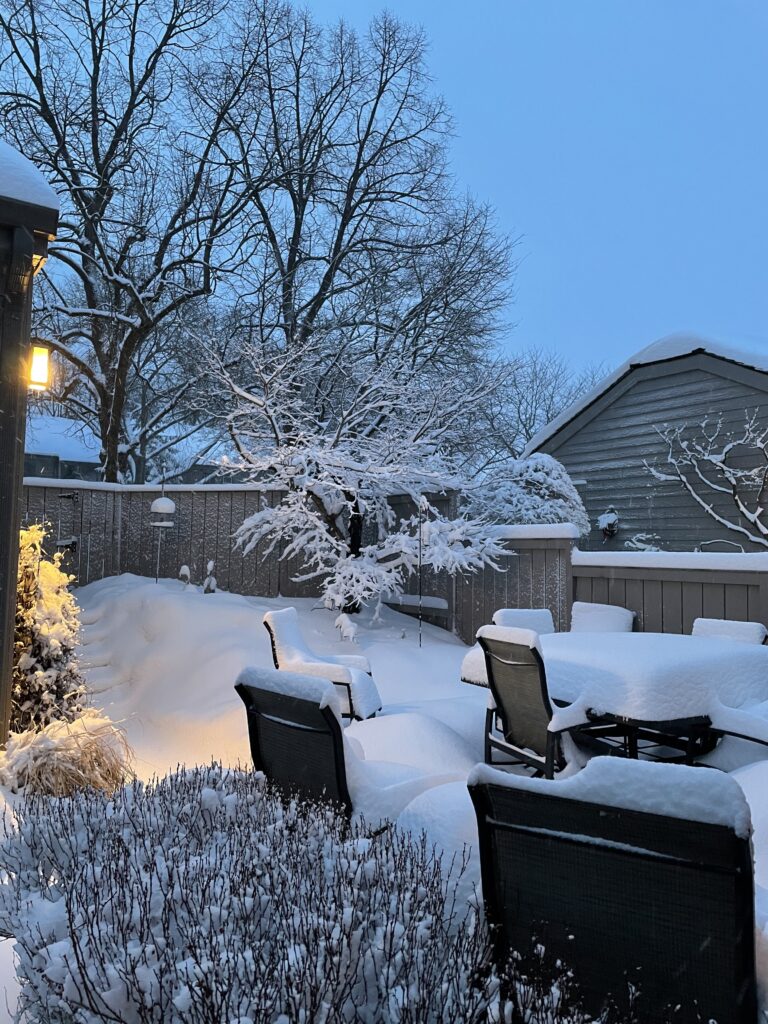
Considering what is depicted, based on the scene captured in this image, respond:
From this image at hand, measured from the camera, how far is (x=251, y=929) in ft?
6.21

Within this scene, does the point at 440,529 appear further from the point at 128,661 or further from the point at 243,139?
the point at 243,139

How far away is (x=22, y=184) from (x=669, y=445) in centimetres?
888

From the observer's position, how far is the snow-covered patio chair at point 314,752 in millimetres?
2594

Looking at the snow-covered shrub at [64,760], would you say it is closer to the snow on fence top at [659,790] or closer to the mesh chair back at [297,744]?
the mesh chair back at [297,744]

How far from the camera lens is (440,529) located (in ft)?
25.3

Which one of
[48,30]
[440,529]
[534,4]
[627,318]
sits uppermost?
[534,4]

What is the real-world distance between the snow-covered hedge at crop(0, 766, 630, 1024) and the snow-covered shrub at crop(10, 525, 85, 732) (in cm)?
189

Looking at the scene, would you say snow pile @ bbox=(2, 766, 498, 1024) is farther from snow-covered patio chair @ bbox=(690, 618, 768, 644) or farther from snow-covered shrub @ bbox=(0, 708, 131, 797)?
snow-covered patio chair @ bbox=(690, 618, 768, 644)

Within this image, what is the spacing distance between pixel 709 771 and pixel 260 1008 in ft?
3.17

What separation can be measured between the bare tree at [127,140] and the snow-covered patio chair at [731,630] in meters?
10.7

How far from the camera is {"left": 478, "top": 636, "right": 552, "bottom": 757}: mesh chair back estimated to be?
3635mm

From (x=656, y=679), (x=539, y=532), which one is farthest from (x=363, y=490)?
(x=656, y=679)

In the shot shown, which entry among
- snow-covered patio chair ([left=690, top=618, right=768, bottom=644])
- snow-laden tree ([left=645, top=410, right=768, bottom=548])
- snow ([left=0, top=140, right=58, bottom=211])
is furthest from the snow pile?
snow-laden tree ([left=645, top=410, right=768, bottom=548])

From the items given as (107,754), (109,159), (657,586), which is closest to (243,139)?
(109,159)
